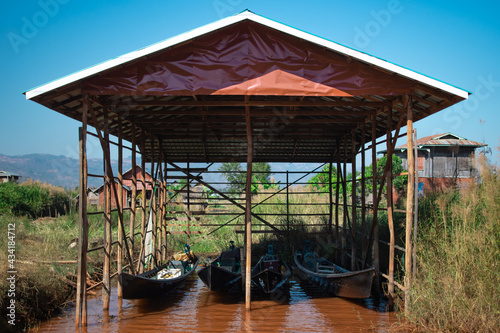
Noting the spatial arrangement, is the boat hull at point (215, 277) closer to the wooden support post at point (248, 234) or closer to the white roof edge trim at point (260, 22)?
the wooden support post at point (248, 234)

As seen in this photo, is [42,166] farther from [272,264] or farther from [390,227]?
[390,227]

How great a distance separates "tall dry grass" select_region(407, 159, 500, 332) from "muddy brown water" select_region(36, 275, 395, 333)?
1.19m

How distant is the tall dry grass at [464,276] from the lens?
545 centimetres

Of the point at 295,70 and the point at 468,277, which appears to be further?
the point at 295,70

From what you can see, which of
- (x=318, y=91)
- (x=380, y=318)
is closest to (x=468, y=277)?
(x=380, y=318)

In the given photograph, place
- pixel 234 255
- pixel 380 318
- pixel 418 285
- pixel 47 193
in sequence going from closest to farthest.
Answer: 1. pixel 418 285
2. pixel 380 318
3. pixel 234 255
4. pixel 47 193

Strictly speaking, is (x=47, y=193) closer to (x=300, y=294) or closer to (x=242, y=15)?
(x=300, y=294)

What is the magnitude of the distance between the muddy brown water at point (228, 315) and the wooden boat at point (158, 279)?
0.40 meters

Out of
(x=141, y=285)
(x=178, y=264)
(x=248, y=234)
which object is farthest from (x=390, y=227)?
(x=178, y=264)

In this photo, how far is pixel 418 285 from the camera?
642 centimetres

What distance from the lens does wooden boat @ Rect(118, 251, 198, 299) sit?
752 cm

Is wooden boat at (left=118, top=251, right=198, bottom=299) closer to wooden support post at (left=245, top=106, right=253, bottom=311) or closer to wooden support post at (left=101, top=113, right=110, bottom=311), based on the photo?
wooden support post at (left=101, top=113, right=110, bottom=311)

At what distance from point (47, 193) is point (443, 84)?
20.0m

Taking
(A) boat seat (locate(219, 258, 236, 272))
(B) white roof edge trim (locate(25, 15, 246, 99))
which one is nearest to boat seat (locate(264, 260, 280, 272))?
(A) boat seat (locate(219, 258, 236, 272))
